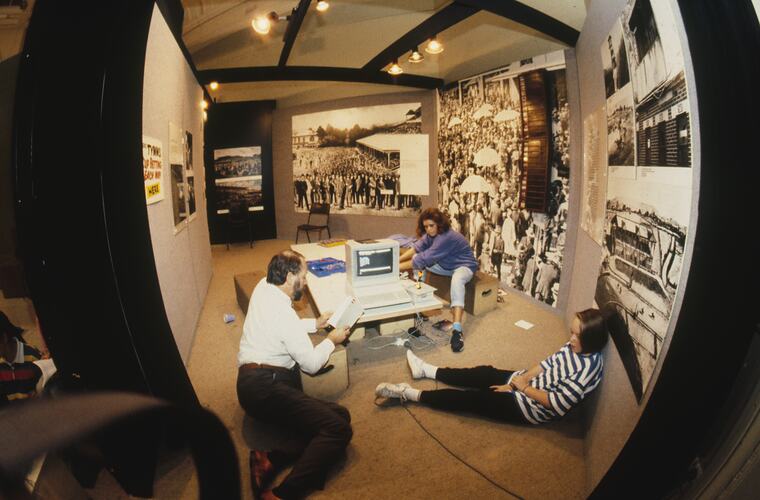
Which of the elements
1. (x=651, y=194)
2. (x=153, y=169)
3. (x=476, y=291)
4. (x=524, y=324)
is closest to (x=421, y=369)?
(x=476, y=291)

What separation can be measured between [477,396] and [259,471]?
1537mm

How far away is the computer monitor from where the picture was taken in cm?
322

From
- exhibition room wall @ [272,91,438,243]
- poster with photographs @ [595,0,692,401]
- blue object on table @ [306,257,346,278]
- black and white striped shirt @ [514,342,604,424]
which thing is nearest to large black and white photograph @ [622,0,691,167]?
poster with photographs @ [595,0,692,401]

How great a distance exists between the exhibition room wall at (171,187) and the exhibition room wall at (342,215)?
3.67 m

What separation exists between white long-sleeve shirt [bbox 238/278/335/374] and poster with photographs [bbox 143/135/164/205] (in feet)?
4.39

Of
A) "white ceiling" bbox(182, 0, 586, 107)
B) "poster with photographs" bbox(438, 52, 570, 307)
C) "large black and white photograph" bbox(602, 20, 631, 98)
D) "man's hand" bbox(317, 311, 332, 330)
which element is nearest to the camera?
"large black and white photograph" bbox(602, 20, 631, 98)

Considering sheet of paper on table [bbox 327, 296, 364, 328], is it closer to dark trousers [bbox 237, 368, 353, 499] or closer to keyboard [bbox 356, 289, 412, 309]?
keyboard [bbox 356, 289, 412, 309]

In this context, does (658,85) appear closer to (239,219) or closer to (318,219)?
(318,219)

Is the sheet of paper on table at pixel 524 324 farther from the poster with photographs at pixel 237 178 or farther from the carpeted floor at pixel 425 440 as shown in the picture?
the poster with photographs at pixel 237 178

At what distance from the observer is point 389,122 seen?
7.54 meters

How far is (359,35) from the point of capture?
601 centimetres

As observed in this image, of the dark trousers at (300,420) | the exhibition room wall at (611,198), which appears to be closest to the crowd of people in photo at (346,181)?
the exhibition room wall at (611,198)

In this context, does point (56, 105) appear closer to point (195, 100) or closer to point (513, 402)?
point (513, 402)

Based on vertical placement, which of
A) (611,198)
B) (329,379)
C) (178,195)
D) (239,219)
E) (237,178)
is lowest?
(329,379)
